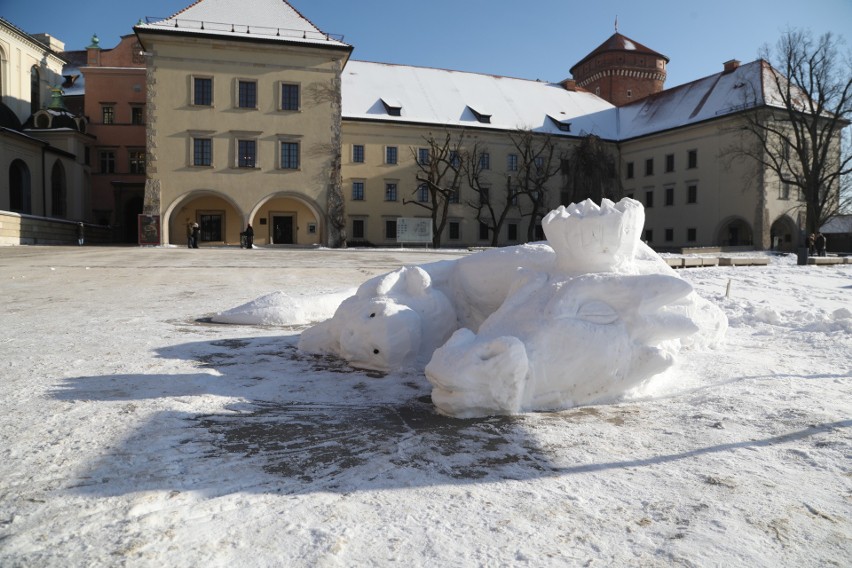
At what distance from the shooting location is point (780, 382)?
418cm

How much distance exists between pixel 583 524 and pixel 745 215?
1586 inches

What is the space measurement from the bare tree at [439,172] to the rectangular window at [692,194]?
15111 millimetres

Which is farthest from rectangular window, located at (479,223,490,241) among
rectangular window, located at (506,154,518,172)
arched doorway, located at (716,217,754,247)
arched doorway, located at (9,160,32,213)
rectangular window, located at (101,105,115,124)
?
arched doorway, located at (9,160,32,213)

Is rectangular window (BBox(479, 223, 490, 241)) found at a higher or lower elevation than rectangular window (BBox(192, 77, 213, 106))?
lower

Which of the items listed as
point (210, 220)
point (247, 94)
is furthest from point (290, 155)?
point (210, 220)

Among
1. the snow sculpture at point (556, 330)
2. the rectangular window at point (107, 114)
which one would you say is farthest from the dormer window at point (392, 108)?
the snow sculpture at point (556, 330)

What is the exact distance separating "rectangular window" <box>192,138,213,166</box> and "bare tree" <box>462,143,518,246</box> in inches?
619

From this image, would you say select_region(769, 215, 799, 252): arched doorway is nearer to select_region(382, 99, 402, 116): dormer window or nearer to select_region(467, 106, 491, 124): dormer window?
select_region(467, 106, 491, 124): dormer window

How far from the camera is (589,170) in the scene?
4281 cm

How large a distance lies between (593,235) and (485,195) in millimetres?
38262

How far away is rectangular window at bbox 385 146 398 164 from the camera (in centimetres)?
4031

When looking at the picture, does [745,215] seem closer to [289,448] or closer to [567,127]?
[567,127]

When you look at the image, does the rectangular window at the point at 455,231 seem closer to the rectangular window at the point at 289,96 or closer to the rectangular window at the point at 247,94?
the rectangular window at the point at 289,96

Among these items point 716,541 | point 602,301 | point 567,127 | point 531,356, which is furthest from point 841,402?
point 567,127
